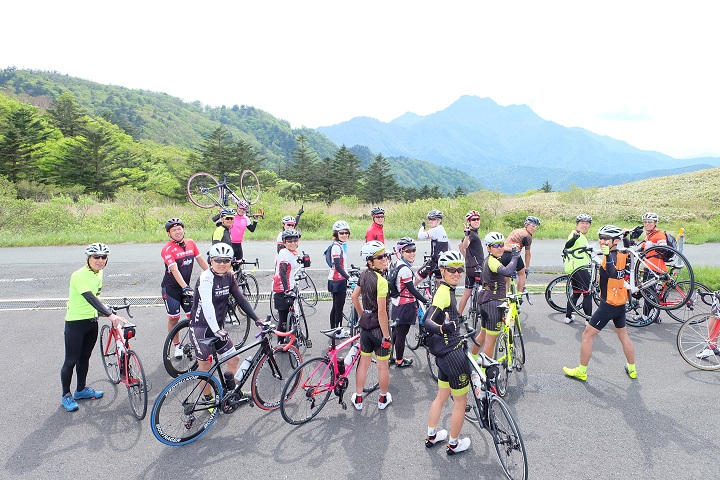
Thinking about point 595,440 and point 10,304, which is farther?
point 10,304

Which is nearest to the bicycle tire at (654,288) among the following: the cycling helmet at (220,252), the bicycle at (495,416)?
the bicycle at (495,416)

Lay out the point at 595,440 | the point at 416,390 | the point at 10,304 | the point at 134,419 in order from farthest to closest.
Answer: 1. the point at 10,304
2. the point at 416,390
3. the point at 134,419
4. the point at 595,440

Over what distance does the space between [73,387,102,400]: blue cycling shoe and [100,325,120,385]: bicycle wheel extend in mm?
355

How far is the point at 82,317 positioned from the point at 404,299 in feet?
14.7

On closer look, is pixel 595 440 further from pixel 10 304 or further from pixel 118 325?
pixel 10 304

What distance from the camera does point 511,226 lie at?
24.3 m

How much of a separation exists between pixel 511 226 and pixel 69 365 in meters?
23.4

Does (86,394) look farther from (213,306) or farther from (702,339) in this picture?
(702,339)

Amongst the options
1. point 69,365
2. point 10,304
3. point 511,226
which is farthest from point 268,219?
point 69,365

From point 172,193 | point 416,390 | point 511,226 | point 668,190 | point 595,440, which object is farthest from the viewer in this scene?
point 668,190

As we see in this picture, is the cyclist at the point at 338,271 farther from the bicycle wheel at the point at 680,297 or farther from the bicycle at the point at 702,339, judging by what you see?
the bicycle wheel at the point at 680,297

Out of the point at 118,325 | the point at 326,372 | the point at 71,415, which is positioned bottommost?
the point at 71,415

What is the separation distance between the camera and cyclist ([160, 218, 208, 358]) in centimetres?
647

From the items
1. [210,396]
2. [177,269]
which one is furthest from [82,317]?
[210,396]
